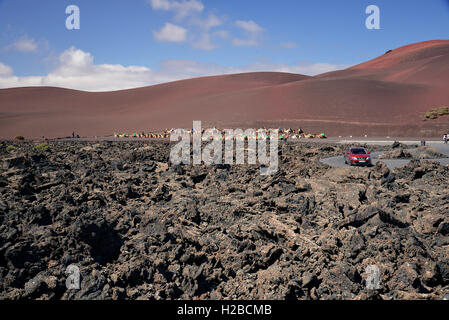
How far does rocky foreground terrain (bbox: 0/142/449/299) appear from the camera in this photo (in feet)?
26.1

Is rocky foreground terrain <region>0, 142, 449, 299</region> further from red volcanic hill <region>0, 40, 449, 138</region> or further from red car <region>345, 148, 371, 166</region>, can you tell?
red volcanic hill <region>0, 40, 449, 138</region>

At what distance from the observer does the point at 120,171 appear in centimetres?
1911

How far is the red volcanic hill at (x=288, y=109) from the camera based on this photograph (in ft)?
202

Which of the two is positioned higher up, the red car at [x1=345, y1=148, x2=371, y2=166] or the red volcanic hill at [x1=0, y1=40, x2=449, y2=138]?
the red volcanic hill at [x1=0, y1=40, x2=449, y2=138]

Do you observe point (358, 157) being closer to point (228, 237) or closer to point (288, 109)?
point (228, 237)

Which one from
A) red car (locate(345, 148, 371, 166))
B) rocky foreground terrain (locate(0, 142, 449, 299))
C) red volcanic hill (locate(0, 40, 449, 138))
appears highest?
red volcanic hill (locate(0, 40, 449, 138))

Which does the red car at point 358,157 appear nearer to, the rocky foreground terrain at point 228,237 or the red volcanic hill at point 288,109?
the rocky foreground terrain at point 228,237

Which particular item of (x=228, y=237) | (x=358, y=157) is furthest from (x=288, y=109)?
(x=228, y=237)

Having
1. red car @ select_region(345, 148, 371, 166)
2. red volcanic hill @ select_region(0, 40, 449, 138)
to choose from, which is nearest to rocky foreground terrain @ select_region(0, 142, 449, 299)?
red car @ select_region(345, 148, 371, 166)

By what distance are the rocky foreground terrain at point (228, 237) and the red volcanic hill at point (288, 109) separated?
45399 millimetres

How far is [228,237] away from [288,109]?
212 feet

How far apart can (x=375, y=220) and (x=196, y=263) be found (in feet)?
16.8

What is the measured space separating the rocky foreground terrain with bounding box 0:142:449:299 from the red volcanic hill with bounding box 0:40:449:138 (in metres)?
45.4
